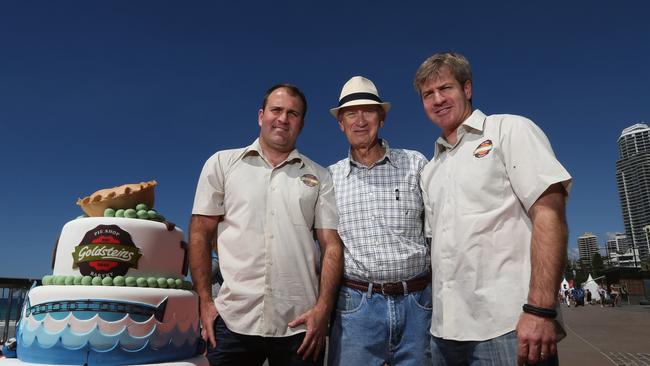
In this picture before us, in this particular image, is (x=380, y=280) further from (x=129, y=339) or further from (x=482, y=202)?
(x=129, y=339)

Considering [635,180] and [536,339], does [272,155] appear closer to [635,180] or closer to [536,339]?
[536,339]

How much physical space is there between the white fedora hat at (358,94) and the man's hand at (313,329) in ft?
5.67

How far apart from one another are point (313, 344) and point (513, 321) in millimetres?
1333

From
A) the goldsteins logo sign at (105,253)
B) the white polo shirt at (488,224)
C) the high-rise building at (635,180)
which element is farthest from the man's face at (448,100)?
the high-rise building at (635,180)

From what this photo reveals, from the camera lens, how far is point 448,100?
319cm

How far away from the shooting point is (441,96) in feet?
10.5

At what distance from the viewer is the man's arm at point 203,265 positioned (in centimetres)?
324

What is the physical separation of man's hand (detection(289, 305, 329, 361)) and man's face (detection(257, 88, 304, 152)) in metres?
1.29

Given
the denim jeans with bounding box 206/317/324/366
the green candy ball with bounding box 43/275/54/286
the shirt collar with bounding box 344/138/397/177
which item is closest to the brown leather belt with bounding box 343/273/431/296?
the denim jeans with bounding box 206/317/324/366

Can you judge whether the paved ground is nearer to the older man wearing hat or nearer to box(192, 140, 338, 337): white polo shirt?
the older man wearing hat

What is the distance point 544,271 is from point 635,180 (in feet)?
549

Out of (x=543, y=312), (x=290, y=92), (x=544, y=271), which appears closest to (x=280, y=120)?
(x=290, y=92)

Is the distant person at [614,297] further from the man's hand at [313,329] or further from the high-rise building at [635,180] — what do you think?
the high-rise building at [635,180]

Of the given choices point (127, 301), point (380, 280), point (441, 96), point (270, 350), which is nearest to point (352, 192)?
point (380, 280)
